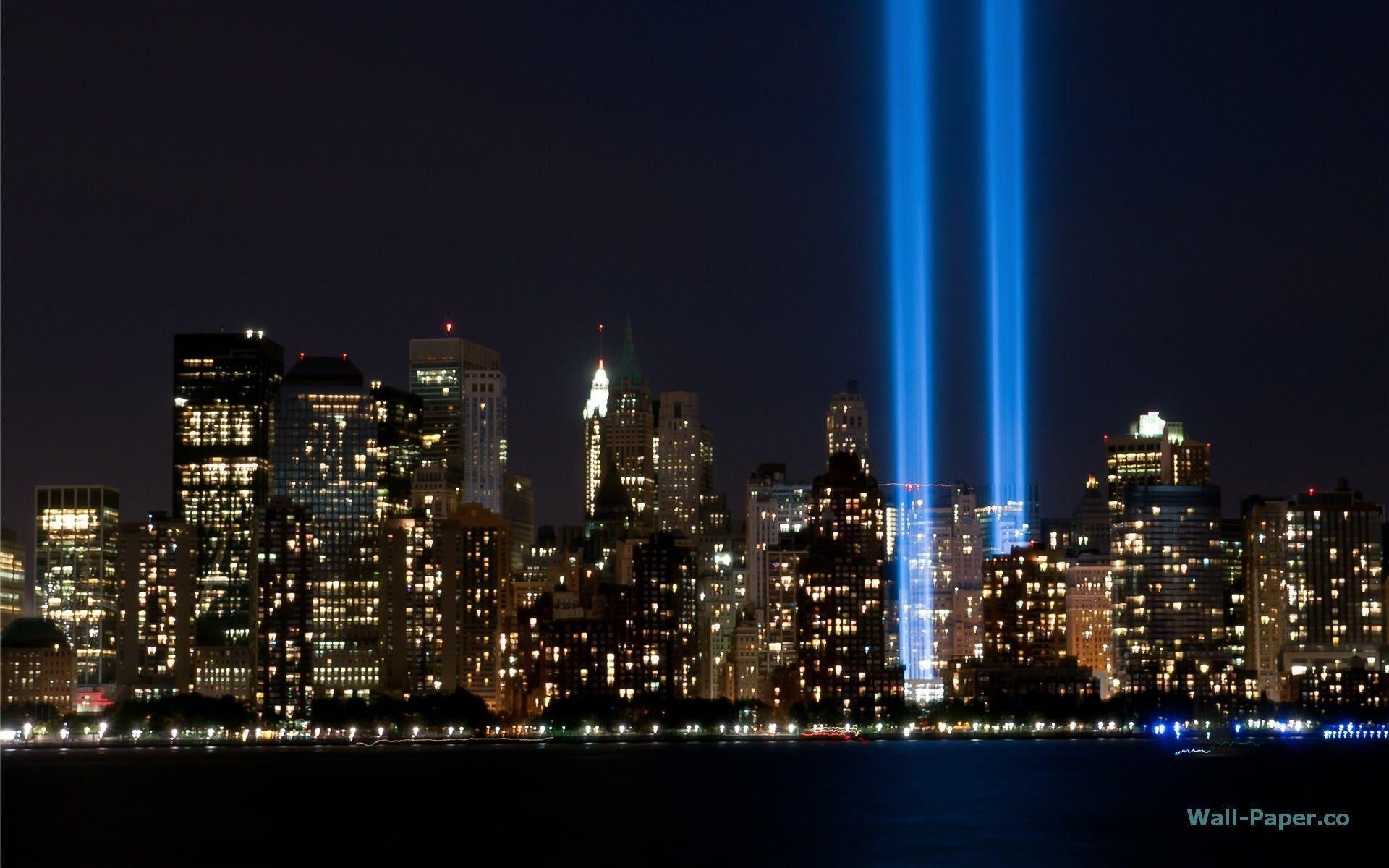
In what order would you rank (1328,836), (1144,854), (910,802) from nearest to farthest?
(1144,854), (1328,836), (910,802)

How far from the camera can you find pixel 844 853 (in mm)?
135625

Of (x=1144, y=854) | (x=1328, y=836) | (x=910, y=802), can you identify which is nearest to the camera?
(x=1144, y=854)

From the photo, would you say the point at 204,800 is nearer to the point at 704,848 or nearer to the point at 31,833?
the point at 31,833

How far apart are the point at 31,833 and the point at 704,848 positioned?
1604 inches

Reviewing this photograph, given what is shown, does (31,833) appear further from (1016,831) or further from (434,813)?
(1016,831)

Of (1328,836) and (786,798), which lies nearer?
(1328,836)

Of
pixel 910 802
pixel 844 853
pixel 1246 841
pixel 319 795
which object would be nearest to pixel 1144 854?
pixel 1246 841

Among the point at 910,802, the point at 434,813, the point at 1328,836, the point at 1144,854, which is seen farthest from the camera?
the point at 910,802

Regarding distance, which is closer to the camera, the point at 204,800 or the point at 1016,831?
the point at 1016,831

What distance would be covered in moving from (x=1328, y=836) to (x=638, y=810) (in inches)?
1846

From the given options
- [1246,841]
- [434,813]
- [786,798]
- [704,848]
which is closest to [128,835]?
[434,813]

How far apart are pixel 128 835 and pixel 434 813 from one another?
73.9 feet

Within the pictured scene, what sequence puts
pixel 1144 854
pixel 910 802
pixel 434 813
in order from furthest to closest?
pixel 910 802, pixel 434 813, pixel 1144 854

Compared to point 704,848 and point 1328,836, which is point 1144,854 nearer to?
point 1328,836
